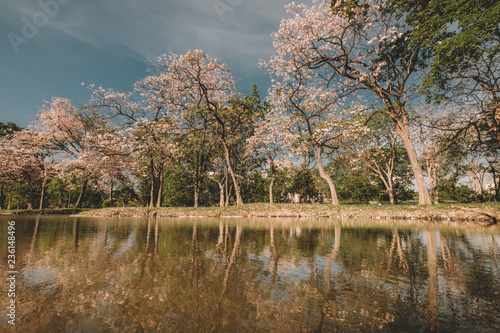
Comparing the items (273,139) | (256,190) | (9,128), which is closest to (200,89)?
(273,139)

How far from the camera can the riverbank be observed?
14539 millimetres

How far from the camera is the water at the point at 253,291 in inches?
92.9

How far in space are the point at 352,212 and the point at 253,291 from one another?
16.6 meters

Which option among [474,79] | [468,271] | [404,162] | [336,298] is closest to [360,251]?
[468,271]

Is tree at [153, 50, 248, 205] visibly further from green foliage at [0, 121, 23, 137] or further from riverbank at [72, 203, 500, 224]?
green foliage at [0, 121, 23, 137]

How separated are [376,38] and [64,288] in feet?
71.0

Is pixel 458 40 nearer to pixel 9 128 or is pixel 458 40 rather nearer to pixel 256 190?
pixel 256 190

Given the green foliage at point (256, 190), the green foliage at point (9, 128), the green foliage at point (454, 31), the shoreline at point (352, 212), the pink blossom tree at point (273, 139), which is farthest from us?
the green foliage at point (256, 190)

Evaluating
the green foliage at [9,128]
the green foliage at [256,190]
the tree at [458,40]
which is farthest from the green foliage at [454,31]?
the green foliage at [9,128]

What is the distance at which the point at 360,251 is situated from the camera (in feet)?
19.4

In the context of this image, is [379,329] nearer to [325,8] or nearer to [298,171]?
[325,8]

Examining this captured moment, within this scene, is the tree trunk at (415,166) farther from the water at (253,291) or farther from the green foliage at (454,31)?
the water at (253,291)

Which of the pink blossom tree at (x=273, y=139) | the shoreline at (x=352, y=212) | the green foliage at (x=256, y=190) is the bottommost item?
the shoreline at (x=352, y=212)

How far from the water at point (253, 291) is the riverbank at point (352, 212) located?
11.7 metres
